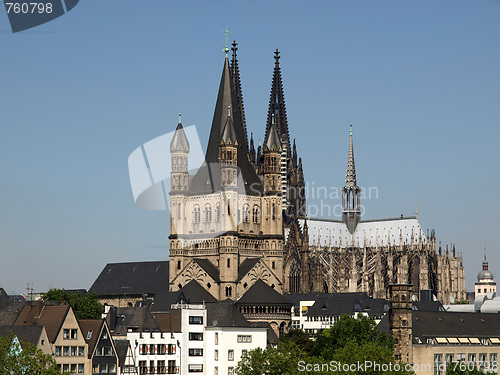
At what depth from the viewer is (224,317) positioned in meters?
165

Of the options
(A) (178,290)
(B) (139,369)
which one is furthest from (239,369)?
(A) (178,290)

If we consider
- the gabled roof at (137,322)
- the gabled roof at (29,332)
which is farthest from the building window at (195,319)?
the gabled roof at (29,332)

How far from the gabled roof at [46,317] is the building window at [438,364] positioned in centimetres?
4846

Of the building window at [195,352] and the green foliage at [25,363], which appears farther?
the building window at [195,352]

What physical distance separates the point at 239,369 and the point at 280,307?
1625 inches

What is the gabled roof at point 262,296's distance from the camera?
191250 mm

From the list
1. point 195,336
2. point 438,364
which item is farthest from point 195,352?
point 438,364

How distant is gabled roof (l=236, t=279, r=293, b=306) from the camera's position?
191250 mm

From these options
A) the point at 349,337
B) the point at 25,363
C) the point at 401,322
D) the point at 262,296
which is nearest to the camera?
the point at 25,363

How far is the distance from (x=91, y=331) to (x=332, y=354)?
29.1 meters

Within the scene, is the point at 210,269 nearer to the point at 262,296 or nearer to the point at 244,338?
the point at 262,296

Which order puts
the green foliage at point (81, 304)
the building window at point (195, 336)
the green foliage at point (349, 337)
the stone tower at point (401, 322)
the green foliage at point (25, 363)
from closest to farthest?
1. the green foliage at point (25, 363)
2. the green foliage at point (349, 337)
3. the building window at point (195, 336)
4. the stone tower at point (401, 322)
5. the green foliage at point (81, 304)

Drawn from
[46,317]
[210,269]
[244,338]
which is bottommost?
[46,317]

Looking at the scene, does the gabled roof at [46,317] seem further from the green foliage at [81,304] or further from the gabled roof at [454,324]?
the gabled roof at [454,324]
